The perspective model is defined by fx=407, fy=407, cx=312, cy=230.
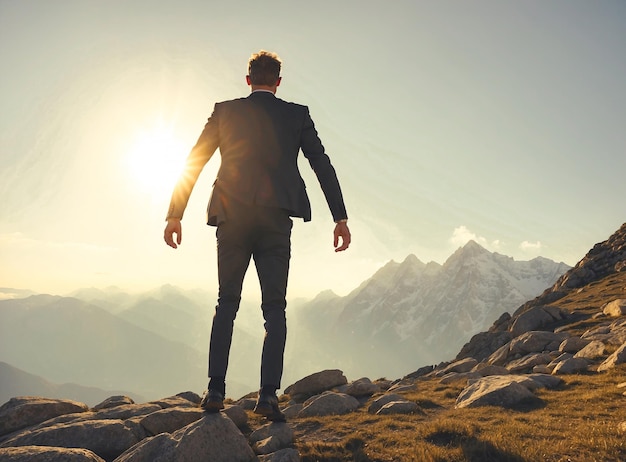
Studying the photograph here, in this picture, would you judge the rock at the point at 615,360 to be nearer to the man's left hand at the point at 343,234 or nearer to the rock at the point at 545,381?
the rock at the point at 545,381

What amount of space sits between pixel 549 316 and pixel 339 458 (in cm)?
2528

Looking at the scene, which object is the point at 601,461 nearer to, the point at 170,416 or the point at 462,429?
the point at 462,429

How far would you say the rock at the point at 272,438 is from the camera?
548cm

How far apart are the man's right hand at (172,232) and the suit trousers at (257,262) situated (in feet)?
2.42

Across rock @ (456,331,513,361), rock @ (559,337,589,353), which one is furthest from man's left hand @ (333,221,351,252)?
rock @ (456,331,513,361)

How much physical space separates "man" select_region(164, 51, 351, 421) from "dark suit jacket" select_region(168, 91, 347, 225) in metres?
0.01

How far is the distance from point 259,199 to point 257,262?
90 centimetres

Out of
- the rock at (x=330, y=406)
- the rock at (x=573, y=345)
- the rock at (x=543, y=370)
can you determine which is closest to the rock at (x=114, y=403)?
the rock at (x=330, y=406)

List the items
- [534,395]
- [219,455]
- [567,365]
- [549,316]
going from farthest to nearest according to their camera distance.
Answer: [549,316]
[567,365]
[534,395]
[219,455]

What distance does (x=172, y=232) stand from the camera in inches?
241

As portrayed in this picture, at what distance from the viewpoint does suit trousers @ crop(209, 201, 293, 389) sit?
5.64 meters

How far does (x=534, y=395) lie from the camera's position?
8.64m

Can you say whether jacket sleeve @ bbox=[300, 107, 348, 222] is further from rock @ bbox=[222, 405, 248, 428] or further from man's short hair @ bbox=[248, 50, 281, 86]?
rock @ bbox=[222, 405, 248, 428]

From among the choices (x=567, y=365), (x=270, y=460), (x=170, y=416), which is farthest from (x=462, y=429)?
(x=567, y=365)
